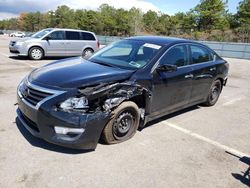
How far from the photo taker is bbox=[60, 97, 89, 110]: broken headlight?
11.1 feet

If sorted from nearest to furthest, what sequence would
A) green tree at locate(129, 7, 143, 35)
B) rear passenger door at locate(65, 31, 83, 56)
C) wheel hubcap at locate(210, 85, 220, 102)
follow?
wheel hubcap at locate(210, 85, 220, 102)
rear passenger door at locate(65, 31, 83, 56)
green tree at locate(129, 7, 143, 35)

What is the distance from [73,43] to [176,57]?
982 centimetres

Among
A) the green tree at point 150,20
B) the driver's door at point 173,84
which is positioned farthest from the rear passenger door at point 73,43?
the green tree at point 150,20

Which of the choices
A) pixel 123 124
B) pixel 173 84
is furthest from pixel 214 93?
pixel 123 124

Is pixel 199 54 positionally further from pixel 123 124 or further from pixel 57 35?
pixel 57 35

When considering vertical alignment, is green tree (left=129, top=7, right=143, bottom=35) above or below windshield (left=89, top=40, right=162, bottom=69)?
above

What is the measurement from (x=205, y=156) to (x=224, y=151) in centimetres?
41

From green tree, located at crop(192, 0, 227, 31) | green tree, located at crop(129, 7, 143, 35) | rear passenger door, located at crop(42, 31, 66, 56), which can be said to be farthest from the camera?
green tree, located at crop(129, 7, 143, 35)

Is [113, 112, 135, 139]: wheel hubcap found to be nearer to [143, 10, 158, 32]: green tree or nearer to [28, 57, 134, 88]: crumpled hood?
[28, 57, 134, 88]: crumpled hood

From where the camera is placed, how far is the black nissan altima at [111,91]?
11.1 feet

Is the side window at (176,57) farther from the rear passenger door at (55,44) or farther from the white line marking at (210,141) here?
the rear passenger door at (55,44)

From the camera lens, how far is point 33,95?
360 cm

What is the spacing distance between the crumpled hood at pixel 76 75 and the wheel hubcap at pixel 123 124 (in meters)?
0.57

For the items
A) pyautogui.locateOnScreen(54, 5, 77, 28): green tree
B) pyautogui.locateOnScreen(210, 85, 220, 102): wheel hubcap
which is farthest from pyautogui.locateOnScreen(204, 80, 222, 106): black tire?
pyautogui.locateOnScreen(54, 5, 77, 28): green tree
